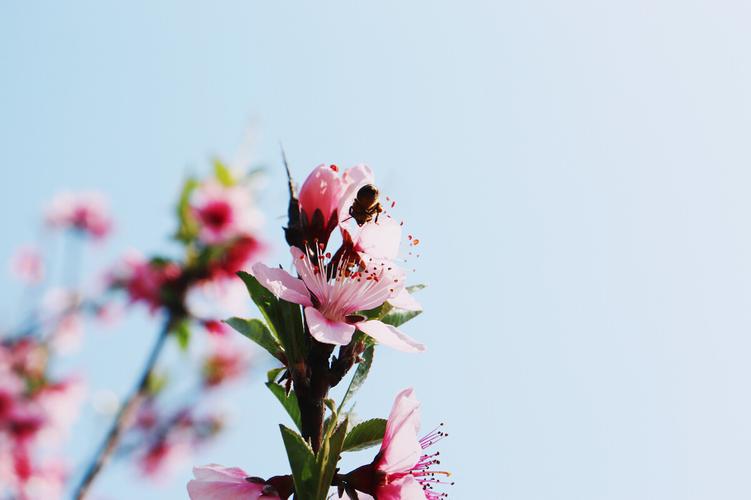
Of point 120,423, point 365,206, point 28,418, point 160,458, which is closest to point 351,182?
point 365,206

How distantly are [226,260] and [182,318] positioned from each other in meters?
0.39

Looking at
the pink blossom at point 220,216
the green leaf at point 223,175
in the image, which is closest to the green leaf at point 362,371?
the pink blossom at point 220,216

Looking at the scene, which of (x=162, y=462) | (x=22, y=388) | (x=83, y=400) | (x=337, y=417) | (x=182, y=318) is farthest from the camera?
(x=162, y=462)

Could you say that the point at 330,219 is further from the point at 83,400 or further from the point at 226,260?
the point at 83,400

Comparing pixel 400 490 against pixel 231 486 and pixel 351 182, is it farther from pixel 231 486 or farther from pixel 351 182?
pixel 351 182

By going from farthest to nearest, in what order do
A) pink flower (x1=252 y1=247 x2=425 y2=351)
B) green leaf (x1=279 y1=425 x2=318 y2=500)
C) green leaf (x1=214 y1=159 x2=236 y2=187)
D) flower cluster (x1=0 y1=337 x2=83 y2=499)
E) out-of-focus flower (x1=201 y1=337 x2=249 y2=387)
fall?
out-of-focus flower (x1=201 y1=337 x2=249 y2=387) < flower cluster (x1=0 y1=337 x2=83 y2=499) < green leaf (x1=214 y1=159 x2=236 y2=187) < pink flower (x1=252 y1=247 x2=425 y2=351) < green leaf (x1=279 y1=425 x2=318 y2=500)

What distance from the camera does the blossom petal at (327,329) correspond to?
901 mm

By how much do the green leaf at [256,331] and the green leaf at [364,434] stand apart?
0.61 feet

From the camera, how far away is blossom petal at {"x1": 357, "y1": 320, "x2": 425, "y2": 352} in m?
0.96

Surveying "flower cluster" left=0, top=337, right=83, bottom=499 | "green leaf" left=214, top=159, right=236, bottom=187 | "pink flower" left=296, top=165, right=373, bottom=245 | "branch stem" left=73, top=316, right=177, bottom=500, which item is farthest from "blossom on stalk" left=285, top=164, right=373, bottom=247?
"flower cluster" left=0, top=337, right=83, bottom=499

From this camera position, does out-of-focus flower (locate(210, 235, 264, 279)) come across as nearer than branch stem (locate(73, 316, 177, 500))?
No

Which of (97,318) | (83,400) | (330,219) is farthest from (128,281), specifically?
(330,219)

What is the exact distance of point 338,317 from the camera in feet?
3.44

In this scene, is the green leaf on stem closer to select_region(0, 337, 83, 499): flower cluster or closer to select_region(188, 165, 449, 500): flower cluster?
select_region(188, 165, 449, 500): flower cluster
